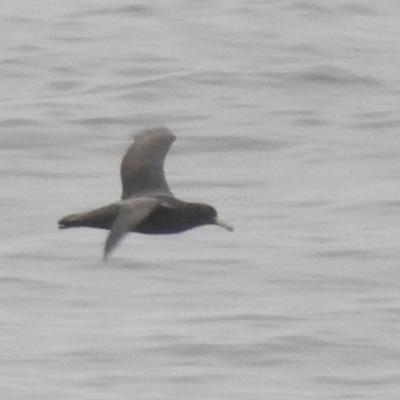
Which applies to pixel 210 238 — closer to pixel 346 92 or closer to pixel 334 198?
pixel 334 198

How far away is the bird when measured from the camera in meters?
11.1

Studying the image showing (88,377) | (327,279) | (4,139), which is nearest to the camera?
A: (88,377)

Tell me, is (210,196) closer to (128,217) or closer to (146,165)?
(146,165)

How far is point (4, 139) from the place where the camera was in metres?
20.9

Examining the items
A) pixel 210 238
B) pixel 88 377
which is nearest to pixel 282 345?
pixel 88 377

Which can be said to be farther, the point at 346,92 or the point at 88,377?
the point at 346,92

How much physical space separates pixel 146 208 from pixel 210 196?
27.1 feet

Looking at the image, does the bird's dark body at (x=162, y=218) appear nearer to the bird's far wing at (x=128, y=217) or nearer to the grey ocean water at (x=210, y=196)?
the bird's far wing at (x=128, y=217)

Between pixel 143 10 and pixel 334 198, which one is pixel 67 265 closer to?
pixel 334 198

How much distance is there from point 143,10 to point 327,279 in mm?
9405

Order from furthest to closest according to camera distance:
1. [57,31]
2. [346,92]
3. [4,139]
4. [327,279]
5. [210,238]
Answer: [57,31] → [346,92] → [4,139] → [210,238] → [327,279]

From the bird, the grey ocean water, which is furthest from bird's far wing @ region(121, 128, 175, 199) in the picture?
the grey ocean water

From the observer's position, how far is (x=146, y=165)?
1266 cm

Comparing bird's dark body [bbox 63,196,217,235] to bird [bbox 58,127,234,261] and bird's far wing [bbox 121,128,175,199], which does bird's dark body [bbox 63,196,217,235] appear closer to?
bird [bbox 58,127,234,261]
